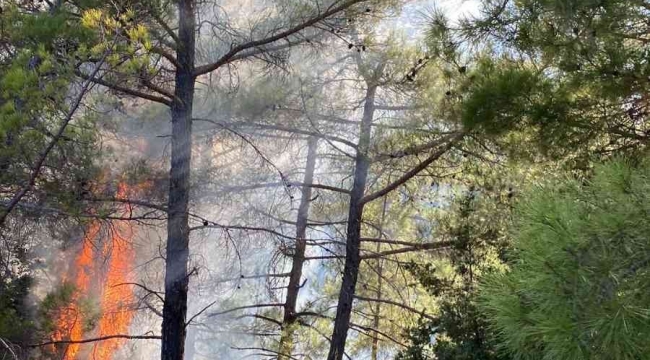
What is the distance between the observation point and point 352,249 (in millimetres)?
6535

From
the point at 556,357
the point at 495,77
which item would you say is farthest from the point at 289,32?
the point at 556,357

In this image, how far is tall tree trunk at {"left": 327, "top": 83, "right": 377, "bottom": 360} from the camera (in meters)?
6.45

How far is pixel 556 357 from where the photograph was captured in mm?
2404

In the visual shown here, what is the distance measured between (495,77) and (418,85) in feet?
7.45

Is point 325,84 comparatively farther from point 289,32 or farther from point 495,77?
point 495,77

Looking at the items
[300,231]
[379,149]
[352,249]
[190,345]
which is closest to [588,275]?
[379,149]

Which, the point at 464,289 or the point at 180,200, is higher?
the point at 180,200

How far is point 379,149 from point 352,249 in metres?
1.11

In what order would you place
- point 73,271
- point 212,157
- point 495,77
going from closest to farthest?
point 495,77 → point 212,157 → point 73,271

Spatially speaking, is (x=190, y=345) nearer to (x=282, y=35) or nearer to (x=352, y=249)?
(x=352, y=249)

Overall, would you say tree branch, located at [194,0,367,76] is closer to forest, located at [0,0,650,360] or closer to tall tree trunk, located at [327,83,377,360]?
forest, located at [0,0,650,360]

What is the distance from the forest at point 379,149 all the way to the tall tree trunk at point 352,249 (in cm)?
2

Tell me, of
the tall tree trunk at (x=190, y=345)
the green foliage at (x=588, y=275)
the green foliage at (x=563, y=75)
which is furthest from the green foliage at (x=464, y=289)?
the tall tree trunk at (x=190, y=345)

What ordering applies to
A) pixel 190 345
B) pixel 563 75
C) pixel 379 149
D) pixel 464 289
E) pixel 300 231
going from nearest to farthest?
1. pixel 563 75
2. pixel 464 289
3. pixel 379 149
4. pixel 300 231
5. pixel 190 345
